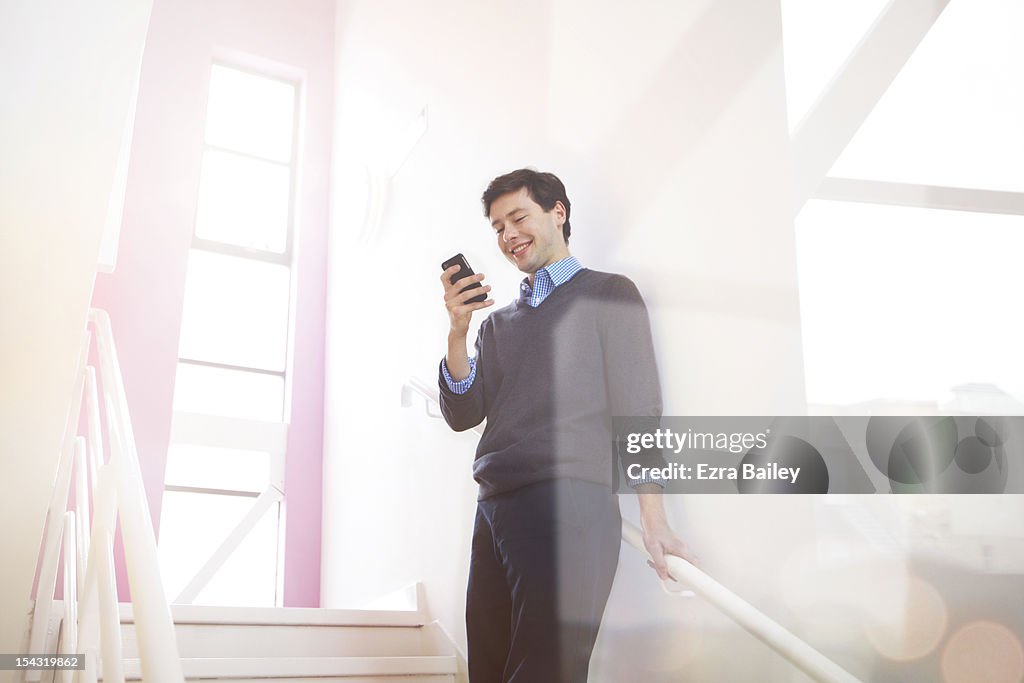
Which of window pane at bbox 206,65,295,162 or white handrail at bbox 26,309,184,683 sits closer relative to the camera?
white handrail at bbox 26,309,184,683

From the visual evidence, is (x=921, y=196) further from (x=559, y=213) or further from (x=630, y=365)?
(x=559, y=213)

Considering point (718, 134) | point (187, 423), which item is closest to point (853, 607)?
point (718, 134)

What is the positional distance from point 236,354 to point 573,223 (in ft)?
9.88

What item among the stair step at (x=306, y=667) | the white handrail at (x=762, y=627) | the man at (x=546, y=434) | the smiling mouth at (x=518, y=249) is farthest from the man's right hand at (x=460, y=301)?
the stair step at (x=306, y=667)

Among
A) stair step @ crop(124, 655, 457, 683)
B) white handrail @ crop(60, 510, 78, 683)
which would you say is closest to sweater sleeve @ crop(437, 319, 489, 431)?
stair step @ crop(124, 655, 457, 683)

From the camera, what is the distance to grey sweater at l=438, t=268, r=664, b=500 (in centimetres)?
179

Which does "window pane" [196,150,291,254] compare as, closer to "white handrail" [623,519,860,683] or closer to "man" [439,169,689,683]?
"man" [439,169,689,683]

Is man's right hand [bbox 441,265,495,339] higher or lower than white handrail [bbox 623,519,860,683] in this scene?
higher

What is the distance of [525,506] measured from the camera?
69.7 inches

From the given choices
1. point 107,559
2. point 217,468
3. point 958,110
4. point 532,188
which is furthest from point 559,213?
point 217,468

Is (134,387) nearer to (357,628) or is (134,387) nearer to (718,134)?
(357,628)

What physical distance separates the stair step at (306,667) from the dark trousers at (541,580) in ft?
2.48

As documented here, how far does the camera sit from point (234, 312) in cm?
498

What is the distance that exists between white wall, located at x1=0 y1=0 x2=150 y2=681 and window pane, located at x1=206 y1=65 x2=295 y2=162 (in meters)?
3.98
